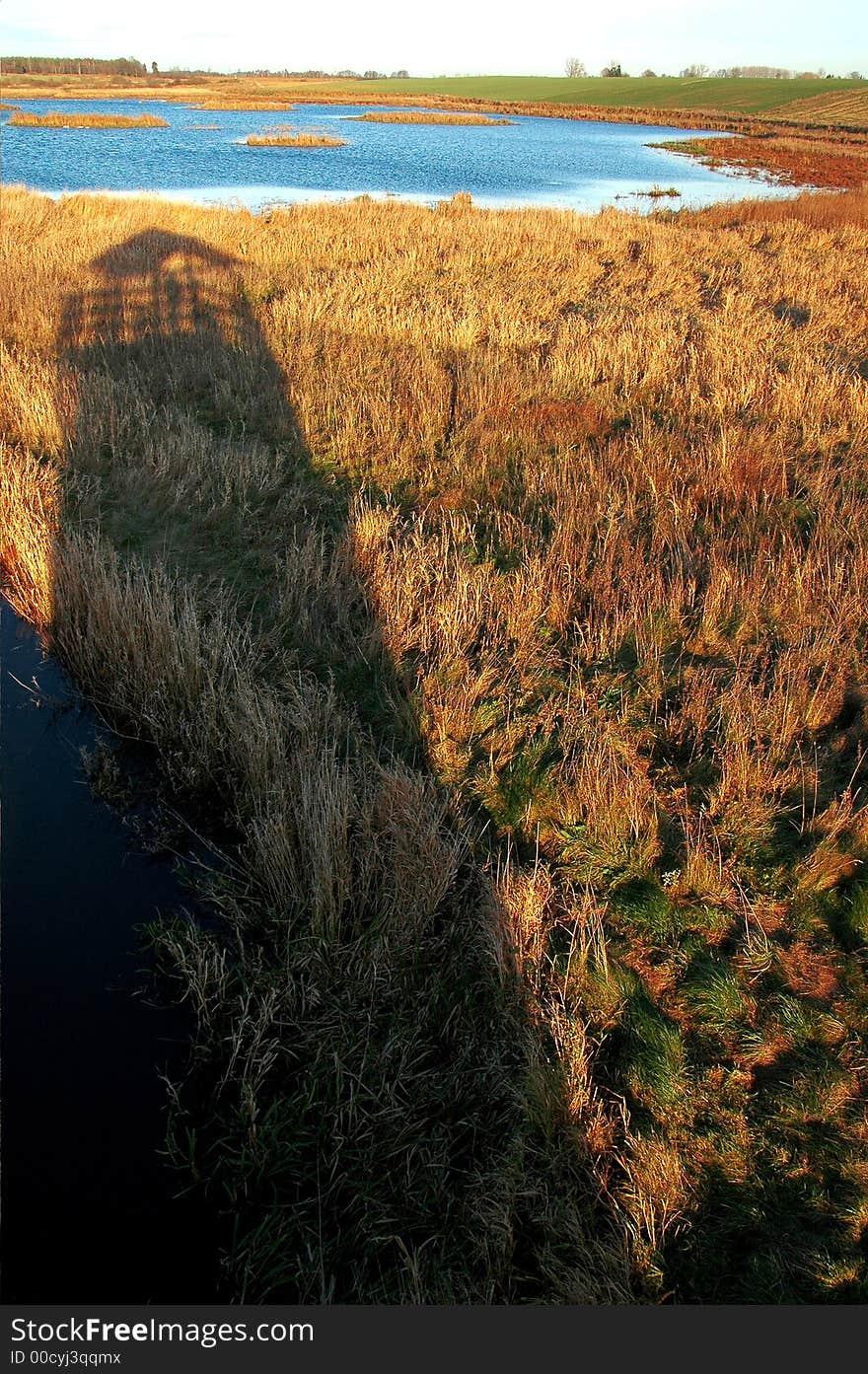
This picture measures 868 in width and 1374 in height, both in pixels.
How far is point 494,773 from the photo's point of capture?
447 centimetres

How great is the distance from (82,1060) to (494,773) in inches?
95.7

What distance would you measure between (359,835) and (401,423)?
6.35 meters

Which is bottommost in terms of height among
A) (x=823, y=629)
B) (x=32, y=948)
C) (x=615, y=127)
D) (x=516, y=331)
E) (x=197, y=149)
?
(x=32, y=948)

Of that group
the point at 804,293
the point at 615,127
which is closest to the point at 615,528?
the point at 804,293

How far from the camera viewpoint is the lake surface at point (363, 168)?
28703 millimetres

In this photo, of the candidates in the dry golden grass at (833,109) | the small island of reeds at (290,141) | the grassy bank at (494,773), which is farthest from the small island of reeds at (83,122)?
the dry golden grass at (833,109)

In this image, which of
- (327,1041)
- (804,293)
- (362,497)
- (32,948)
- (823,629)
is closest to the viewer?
(327,1041)

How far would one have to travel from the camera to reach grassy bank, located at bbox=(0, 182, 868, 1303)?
107 inches

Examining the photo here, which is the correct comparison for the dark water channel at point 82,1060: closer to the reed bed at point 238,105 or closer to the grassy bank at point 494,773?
the grassy bank at point 494,773

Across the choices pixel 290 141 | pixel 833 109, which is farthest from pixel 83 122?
pixel 833 109

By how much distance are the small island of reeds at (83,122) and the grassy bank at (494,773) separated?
48017 millimetres

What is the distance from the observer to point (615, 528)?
6.58m

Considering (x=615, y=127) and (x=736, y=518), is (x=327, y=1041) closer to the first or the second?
(x=736, y=518)

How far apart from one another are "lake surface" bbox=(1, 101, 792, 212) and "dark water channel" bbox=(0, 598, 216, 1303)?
80.3 ft
